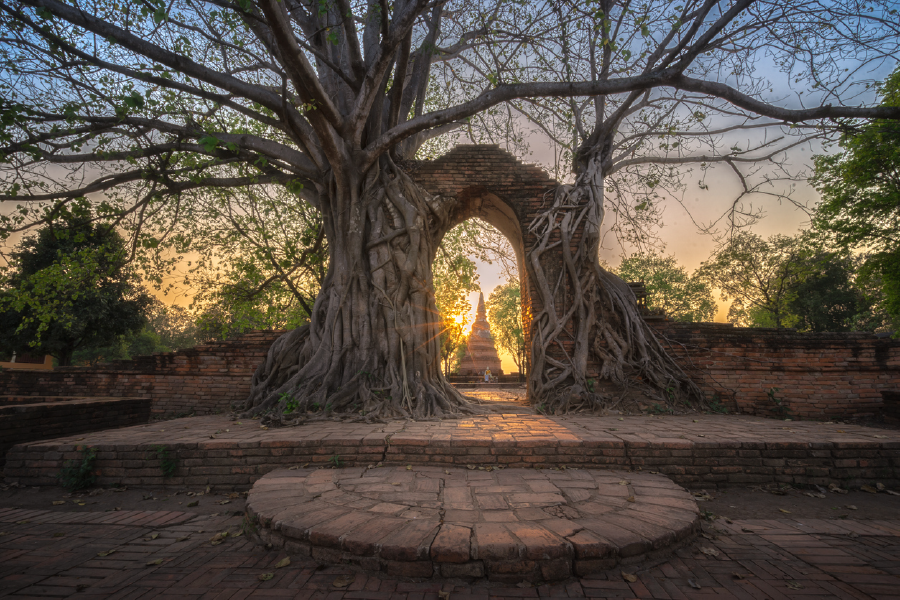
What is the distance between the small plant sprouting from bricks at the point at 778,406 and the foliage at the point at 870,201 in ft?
20.8

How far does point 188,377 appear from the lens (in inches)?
280

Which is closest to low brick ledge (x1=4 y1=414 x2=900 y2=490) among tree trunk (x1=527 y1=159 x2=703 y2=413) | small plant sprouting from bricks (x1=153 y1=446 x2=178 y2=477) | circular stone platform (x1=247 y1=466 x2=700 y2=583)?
small plant sprouting from bricks (x1=153 y1=446 x2=178 y2=477)

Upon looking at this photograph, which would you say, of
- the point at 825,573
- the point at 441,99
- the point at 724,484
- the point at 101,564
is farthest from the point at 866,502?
the point at 441,99

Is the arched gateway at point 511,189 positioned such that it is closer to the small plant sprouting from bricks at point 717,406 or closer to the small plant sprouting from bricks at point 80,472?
the small plant sprouting from bricks at point 717,406

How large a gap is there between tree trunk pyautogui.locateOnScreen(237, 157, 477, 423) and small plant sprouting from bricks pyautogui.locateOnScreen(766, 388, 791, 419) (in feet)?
15.0

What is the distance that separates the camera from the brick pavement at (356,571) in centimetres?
176

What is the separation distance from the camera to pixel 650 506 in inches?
94.7

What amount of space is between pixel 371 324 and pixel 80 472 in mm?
3280

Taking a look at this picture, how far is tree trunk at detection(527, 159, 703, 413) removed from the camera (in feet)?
19.4

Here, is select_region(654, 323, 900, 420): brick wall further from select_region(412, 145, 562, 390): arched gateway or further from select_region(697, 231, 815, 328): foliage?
select_region(697, 231, 815, 328): foliage

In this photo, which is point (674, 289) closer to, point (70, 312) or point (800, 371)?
point (800, 371)

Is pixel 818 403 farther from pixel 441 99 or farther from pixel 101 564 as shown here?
pixel 441 99

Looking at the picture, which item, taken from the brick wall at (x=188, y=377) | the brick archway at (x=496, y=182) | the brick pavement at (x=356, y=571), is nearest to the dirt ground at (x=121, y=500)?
the brick pavement at (x=356, y=571)

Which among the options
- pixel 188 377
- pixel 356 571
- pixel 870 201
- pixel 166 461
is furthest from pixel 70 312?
pixel 870 201
